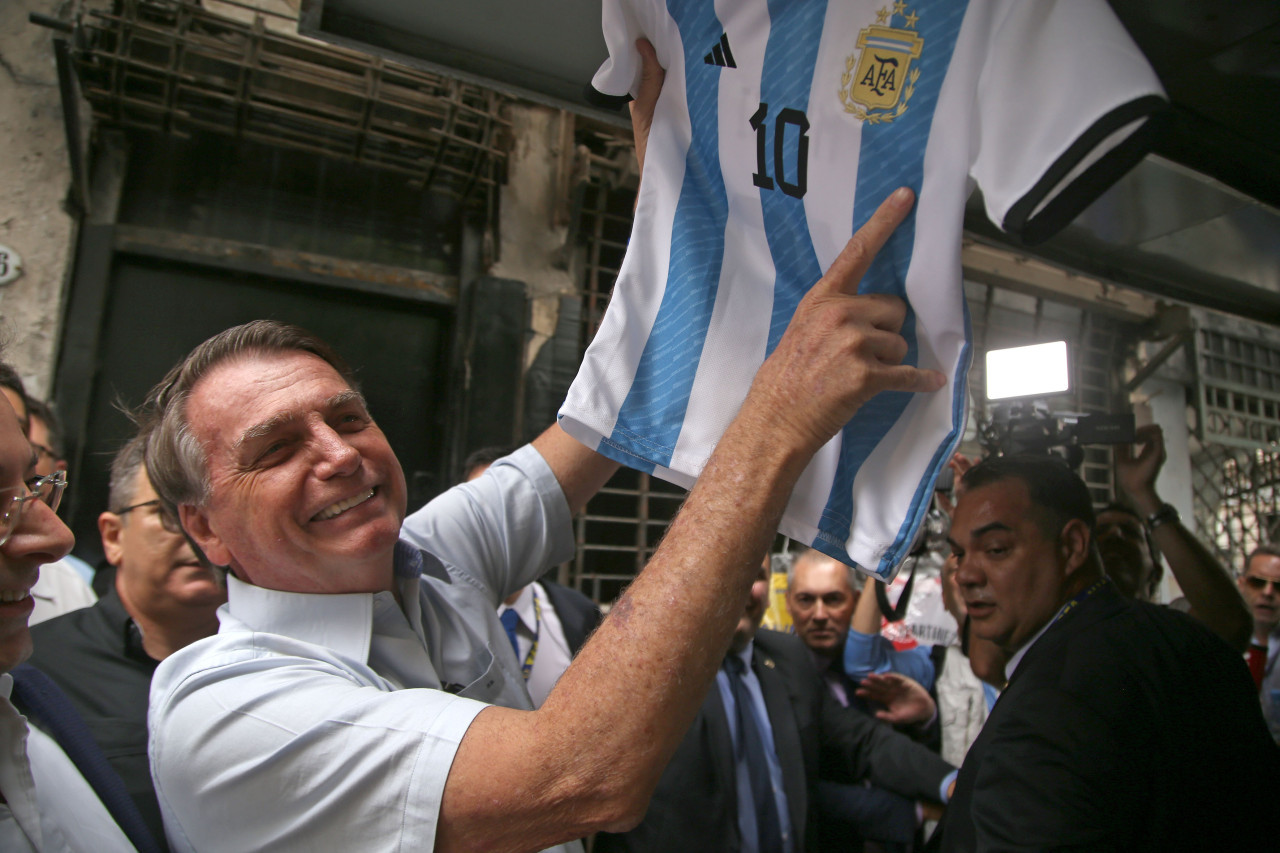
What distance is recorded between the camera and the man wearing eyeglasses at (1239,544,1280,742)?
3426mm

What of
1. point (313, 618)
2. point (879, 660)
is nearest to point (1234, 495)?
point (879, 660)

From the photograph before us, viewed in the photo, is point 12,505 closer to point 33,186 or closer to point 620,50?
point 620,50

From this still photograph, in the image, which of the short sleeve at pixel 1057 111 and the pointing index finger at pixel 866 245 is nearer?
the short sleeve at pixel 1057 111

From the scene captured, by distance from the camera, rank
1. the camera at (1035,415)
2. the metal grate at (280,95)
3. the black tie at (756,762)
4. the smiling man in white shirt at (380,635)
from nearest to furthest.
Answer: the smiling man in white shirt at (380,635) → the camera at (1035,415) → the black tie at (756,762) → the metal grate at (280,95)

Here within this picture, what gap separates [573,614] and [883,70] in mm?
2492

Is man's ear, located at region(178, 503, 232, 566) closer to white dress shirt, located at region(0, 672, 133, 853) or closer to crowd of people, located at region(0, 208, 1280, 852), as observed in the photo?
crowd of people, located at region(0, 208, 1280, 852)

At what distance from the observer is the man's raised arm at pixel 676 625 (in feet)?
2.85

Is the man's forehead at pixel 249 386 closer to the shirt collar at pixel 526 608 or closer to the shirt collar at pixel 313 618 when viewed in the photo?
the shirt collar at pixel 313 618

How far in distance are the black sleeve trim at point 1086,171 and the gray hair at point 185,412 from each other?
3.90 ft

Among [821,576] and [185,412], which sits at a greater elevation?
[185,412]

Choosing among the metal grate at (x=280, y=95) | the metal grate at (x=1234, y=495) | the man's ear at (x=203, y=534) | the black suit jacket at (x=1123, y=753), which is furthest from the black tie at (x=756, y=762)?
the metal grate at (x=1234, y=495)

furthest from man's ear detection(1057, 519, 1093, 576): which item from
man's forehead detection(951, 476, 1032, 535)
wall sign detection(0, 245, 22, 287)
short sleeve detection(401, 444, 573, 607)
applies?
wall sign detection(0, 245, 22, 287)

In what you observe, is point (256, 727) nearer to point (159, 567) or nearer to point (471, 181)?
point (159, 567)

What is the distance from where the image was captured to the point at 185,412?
1.33 m
